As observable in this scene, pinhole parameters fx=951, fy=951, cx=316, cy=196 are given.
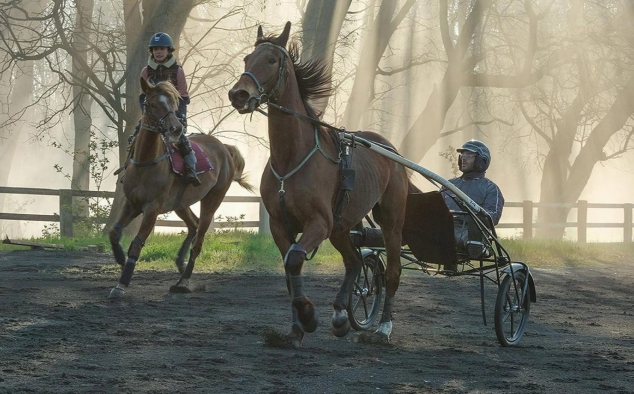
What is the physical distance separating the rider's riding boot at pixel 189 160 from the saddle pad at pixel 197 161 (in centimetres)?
6

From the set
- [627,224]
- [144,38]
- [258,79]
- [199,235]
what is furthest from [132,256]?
[627,224]

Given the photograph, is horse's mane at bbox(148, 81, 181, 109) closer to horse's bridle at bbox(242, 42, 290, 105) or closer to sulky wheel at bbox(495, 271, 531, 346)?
horse's bridle at bbox(242, 42, 290, 105)

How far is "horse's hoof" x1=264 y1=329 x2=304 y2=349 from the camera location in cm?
705

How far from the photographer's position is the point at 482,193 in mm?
8602

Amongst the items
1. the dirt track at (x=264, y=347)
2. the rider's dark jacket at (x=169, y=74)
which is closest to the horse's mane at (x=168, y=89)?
the rider's dark jacket at (x=169, y=74)

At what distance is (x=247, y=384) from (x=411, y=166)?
2.75 meters

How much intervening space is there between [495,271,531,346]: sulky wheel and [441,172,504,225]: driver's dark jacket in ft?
1.97

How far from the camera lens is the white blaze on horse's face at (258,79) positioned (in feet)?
21.6

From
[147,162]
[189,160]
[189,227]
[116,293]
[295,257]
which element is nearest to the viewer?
[295,257]

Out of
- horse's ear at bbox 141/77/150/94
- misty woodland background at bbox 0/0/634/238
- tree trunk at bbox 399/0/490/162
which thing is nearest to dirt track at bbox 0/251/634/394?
horse's ear at bbox 141/77/150/94

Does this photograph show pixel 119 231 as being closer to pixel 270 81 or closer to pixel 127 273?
pixel 127 273

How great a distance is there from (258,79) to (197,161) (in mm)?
5151

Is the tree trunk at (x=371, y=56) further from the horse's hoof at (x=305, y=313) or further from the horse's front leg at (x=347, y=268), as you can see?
the horse's hoof at (x=305, y=313)

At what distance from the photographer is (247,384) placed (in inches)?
221
